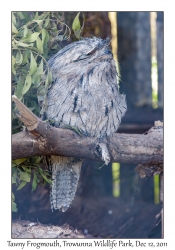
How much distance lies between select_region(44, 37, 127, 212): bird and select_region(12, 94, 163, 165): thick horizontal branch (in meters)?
0.07

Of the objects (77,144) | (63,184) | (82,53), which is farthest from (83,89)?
(63,184)

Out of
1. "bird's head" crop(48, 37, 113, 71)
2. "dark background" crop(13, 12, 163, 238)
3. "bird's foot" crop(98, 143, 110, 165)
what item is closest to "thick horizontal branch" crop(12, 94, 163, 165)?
"bird's foot" crop(98, 143, 110, 165)

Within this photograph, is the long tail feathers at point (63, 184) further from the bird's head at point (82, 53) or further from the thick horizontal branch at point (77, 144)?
the bird's head at point (82, 53)

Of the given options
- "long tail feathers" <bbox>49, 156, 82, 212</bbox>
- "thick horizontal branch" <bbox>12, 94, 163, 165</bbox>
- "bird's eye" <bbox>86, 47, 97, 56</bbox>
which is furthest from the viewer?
"long tail feathers" <bbox>49, 156, 82, 212</bbox>

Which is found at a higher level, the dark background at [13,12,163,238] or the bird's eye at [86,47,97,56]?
the bird's eye at [86,47,97,56]

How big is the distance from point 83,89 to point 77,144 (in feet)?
0.99

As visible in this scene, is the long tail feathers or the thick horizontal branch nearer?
the thick horizontal branch

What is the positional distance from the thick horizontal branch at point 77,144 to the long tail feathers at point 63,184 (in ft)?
0.68

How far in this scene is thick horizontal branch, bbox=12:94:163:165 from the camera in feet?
6.29

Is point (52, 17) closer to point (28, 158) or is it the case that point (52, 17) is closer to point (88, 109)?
point (88, 109)

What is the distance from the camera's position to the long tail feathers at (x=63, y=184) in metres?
2.36

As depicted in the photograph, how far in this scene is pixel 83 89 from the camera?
7.37 feet

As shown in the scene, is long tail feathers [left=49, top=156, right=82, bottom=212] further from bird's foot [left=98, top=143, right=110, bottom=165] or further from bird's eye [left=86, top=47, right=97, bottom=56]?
bird's eye [left=86, top=47, right=97, bottom=56]

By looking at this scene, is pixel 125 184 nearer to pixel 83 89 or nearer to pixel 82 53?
pixel 83 89
